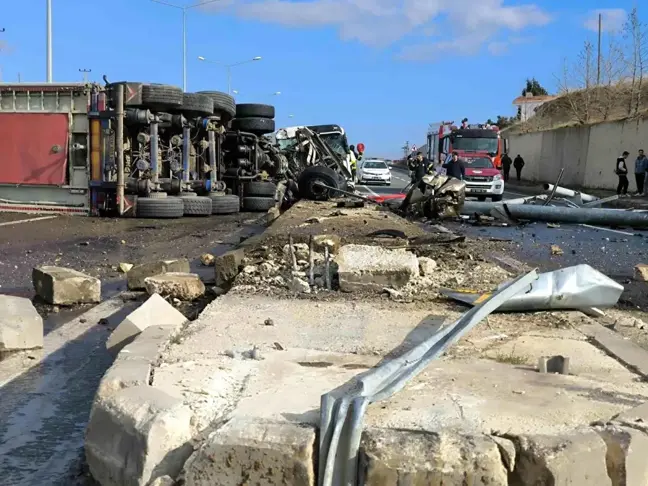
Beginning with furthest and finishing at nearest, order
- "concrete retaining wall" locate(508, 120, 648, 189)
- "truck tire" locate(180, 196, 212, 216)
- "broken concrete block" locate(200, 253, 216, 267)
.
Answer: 1. "concrete retaining wall" locate(508, 120, 648, 189)
2. "truck tire" locate(180, 196, 212, 216)
3. "broken concrete block" locate(200, 253, 216, 267)

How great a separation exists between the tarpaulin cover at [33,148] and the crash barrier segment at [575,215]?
29.1ft

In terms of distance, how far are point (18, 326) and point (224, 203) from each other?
11996mm

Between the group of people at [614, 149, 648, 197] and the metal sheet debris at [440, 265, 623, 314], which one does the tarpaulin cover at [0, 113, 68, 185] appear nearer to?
the metal sheet debris at [440, 265, 623, 314]

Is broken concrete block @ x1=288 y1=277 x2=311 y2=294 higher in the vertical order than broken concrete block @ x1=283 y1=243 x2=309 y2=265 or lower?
lower

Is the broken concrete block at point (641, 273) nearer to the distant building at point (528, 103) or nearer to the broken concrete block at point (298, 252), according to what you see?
the broken concrete block at point (298, 252)

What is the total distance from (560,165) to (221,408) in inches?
1631

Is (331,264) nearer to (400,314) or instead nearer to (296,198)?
(400,314)

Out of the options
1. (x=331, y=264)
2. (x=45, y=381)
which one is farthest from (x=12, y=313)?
(x=331, y=264)

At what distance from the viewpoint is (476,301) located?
16.0 ft

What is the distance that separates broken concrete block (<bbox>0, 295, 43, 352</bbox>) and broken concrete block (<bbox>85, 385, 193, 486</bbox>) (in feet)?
6.86

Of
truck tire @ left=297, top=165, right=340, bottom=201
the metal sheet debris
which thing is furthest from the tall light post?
the metal sheet debris

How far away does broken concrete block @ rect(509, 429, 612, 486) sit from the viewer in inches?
93.2

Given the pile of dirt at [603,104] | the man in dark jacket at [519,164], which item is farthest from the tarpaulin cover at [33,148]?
the man in dark jacket at [519,164]

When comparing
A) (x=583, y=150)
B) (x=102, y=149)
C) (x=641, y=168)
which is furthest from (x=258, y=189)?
(x=583, y=150)
